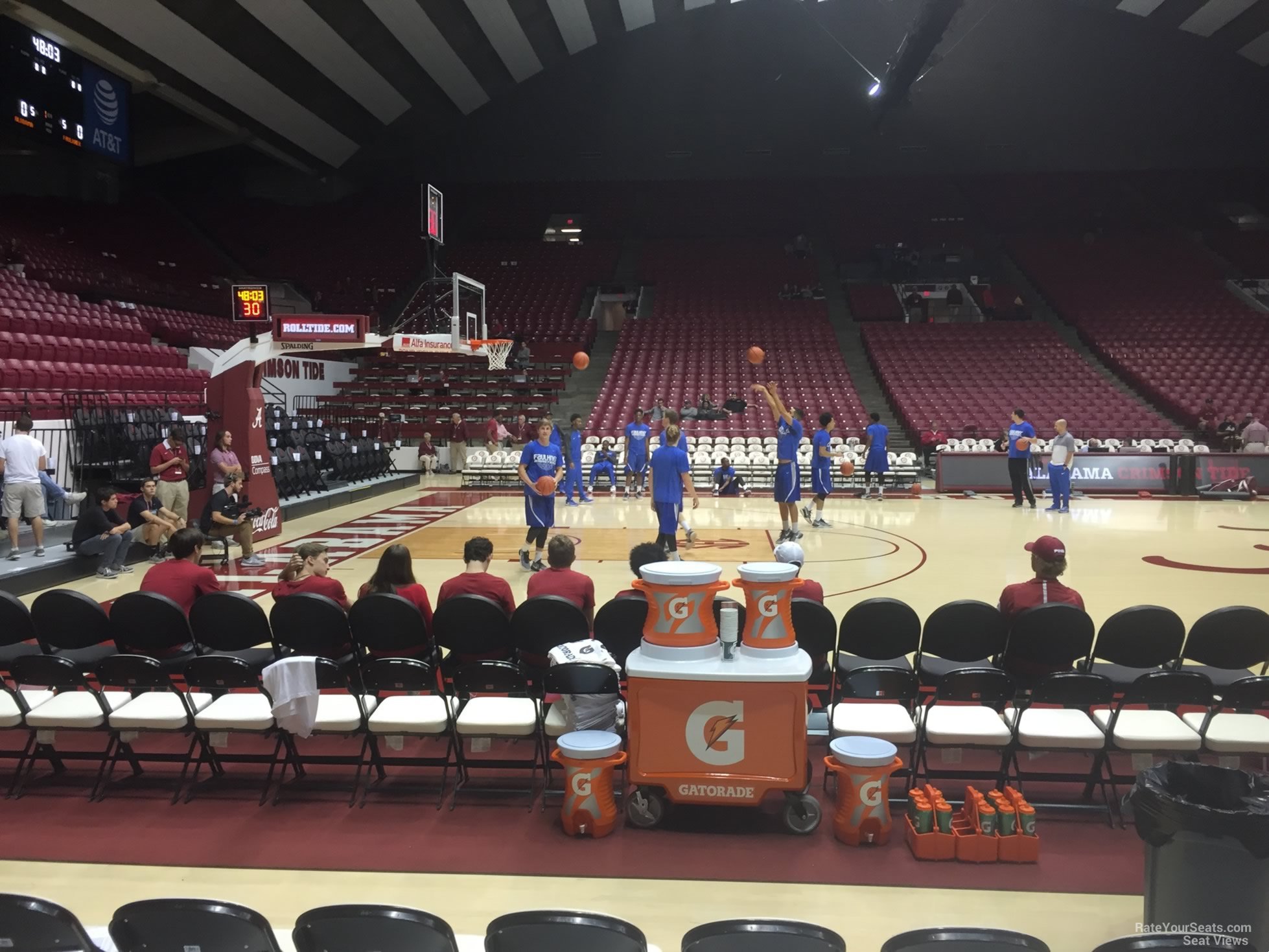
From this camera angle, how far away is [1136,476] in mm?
16359

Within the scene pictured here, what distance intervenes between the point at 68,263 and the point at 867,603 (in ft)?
67.4

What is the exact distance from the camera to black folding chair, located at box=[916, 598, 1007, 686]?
173 inches

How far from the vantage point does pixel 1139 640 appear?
14.2 ft

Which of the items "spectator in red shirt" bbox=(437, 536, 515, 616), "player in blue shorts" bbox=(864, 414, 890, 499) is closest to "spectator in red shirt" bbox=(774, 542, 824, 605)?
"spectator in red shirt" bbox=(437, 536, 515, 616)

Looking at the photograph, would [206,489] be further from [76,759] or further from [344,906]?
[344,906]

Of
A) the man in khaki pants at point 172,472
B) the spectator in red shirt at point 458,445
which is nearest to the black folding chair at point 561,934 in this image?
the man in khaki pants at point 172,472

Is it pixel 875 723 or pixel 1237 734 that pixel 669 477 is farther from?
pixel 1237 734

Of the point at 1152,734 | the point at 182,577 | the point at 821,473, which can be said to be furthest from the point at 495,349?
the point at 1152,734

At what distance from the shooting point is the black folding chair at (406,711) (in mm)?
3797

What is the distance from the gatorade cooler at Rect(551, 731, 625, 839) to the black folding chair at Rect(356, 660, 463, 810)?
0.63 m

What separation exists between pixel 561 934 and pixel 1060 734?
2657 mm

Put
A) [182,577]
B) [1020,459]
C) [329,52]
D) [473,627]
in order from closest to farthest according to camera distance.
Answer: [473,627] → [182,577] → [1020,459] → [329,52]

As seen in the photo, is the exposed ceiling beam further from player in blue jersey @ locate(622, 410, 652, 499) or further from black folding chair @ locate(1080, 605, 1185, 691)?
black folding chair @ locate(1080, 605, 1185, 691)

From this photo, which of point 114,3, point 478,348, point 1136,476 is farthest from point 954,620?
point 114,3
